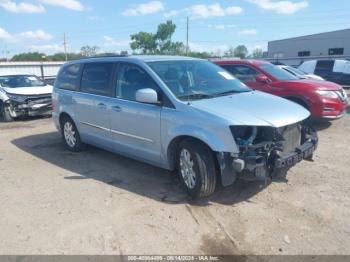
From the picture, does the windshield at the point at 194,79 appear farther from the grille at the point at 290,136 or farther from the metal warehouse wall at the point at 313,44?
the metal warehouse wall at the point at 313,44

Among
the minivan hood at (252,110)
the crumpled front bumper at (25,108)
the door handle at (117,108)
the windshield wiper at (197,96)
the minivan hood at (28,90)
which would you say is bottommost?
the crumpled front bumper at (25,108)

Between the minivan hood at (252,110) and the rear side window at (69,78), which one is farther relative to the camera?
the rear side window at (69,78)

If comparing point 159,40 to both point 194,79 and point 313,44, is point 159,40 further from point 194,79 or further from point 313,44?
point 194,79

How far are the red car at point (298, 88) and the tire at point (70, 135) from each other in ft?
14.9

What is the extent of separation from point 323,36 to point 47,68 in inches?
1412

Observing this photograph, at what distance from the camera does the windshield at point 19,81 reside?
36.9 feet

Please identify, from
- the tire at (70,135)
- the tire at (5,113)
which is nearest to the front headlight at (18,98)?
the tire at (5,113)

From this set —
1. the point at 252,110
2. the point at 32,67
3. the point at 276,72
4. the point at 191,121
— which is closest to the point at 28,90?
the point at 276,72

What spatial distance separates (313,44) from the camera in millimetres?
46094

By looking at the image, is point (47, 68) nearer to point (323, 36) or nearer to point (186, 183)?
point (186, 183)

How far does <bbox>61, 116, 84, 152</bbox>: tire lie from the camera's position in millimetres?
6453

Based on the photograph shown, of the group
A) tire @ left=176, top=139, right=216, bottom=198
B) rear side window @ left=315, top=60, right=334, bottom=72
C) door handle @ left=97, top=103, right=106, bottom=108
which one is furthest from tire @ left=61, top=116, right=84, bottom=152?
rear side window @ left=315, top=60, right=334, bottom=72

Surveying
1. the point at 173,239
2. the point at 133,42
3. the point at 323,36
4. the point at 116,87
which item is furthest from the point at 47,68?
the point at 133,42

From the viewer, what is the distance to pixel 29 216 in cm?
395
